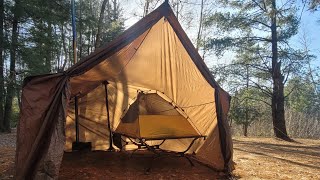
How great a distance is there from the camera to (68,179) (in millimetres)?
4145

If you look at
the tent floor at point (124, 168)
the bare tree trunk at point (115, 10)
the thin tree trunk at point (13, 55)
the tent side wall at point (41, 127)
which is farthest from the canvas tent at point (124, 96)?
the bare tree trunk at point (115, 10)

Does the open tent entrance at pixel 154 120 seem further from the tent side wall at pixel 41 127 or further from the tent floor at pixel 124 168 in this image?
the tent side wall at pixel 41 127

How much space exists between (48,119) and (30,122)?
10.4 inches

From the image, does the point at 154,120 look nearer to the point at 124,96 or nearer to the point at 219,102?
the point at 124,96

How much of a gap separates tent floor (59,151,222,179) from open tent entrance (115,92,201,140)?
1.66 ft

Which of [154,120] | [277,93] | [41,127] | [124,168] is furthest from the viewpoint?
[277,93]

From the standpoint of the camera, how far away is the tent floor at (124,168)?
14.8 feet

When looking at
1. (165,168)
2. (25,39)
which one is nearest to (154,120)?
(165,168)

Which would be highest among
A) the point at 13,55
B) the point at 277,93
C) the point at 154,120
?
the point at 13,55

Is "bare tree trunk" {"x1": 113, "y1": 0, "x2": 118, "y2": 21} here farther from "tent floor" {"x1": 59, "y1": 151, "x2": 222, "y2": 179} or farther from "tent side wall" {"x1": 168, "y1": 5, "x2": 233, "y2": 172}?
"tent side wall" {"x1": 168, "y1": 5, "x2": 233, "y2": 172}

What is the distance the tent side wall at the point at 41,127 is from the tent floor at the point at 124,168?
791mm

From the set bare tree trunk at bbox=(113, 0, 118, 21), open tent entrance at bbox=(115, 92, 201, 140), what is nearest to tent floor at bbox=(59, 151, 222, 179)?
open tent entrance at bbox=(115, 92, 201, 140)

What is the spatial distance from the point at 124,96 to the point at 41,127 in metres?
3.39

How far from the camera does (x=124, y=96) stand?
691cm
